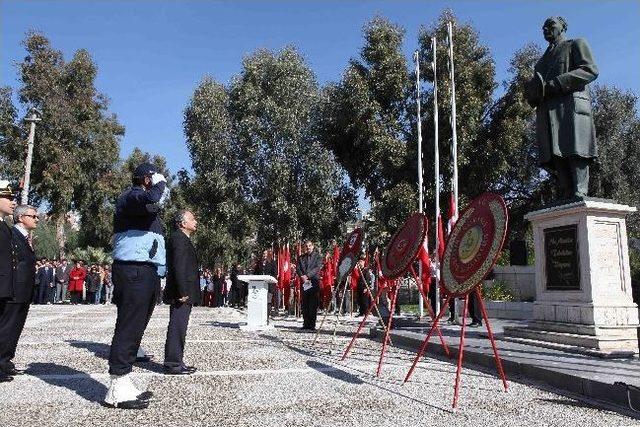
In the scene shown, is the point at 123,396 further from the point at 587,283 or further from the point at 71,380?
the point at 587,283

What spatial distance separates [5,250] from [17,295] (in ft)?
2.03

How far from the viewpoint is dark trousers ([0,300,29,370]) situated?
5512 millimetres

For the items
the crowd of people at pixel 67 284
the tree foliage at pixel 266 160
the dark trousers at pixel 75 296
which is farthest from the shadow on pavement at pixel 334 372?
the dark trousers at pixel 75 296

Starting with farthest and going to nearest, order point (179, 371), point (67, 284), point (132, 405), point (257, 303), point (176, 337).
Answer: point (67, 284) → point (257, 303) → point (176, 337) → point (179, 371) → point (132, 405)

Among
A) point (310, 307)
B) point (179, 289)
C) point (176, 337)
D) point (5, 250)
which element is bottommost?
point (176, 337)

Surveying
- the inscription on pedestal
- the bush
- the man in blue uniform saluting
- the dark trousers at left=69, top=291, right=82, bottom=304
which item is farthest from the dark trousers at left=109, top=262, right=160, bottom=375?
the dark trousers at left=69, top=291, right=82, bottom=304

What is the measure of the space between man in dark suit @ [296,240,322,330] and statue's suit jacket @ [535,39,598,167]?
5.39m

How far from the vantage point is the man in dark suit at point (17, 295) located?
5551 mm

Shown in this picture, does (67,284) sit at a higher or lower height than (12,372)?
higher

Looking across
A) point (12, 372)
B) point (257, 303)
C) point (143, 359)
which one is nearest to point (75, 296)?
point (257, 303)

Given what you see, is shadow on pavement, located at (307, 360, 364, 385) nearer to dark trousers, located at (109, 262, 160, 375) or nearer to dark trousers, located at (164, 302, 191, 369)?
dark trousers, located at (164, 302, 191, 369)

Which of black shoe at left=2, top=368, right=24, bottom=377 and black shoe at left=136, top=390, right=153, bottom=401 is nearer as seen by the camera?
black shoe at left=136, top=390, right=153, bottom=401

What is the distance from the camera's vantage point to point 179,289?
599 centimetres

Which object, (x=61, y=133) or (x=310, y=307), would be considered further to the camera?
(x=61, y=133)
